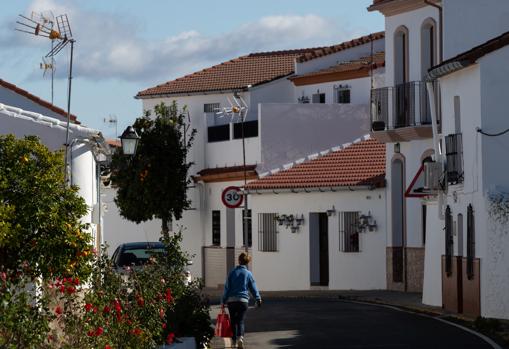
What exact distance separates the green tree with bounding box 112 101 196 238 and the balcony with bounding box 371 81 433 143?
13876mm

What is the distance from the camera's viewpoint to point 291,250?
163 feet

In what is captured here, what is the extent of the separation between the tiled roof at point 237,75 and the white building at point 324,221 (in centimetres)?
1089

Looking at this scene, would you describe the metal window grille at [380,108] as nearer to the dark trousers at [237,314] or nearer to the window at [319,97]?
the window at [319,97]

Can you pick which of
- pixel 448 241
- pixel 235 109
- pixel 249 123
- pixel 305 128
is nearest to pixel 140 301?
pixel 448 241

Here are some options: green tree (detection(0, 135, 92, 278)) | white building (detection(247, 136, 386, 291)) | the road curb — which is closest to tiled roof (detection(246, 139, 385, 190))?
white building (detection(247, 136, 386, 291))

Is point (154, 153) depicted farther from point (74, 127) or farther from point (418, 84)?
point (74, 127)

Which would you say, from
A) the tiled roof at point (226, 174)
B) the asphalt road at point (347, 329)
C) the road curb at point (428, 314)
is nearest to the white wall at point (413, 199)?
the road curb at point (428, 314)

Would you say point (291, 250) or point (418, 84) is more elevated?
point (418, 84)

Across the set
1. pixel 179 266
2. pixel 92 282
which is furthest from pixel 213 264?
pixel 92 282

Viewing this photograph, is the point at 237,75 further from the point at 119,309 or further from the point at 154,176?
the point at 119,309

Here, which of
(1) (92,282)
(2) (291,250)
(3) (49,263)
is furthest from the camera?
(2) (291,250)

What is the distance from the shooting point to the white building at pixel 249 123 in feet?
181

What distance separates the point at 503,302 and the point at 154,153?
1156 inches

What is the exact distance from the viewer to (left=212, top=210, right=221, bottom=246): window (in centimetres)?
5735
